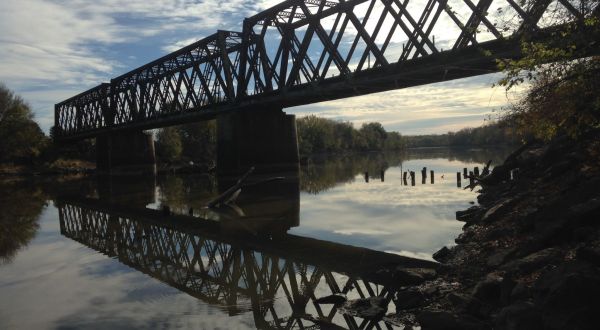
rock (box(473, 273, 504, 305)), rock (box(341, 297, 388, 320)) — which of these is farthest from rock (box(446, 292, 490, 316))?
rock (box(341, 297, 388, 320))

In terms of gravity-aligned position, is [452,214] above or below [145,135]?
below

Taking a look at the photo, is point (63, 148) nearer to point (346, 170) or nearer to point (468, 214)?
point (346, 170)

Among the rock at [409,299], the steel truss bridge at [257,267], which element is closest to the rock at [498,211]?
the steel truss bridge at [257,267]

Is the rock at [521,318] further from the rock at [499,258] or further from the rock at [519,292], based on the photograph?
the rock at [499,258]

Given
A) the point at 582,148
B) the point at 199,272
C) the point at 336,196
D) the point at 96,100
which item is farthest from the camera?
the point at 96,100

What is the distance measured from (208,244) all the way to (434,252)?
796cm

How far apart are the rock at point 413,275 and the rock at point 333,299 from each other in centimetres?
159

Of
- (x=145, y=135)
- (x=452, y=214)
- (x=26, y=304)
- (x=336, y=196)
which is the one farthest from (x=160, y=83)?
(x=26, y=304)

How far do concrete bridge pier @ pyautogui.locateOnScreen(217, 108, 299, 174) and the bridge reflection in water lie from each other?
2467cm

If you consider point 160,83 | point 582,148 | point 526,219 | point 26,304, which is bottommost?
point 26,304

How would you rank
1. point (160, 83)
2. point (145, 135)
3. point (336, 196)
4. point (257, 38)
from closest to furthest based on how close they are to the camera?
point (336, 196) < point (257, 38) < point (160, 83) < point (145, 135)

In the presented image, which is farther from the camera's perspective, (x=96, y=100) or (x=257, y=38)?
(x=96, y=100)

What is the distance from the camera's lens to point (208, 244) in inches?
670

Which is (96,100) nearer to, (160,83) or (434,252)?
(160,83)
